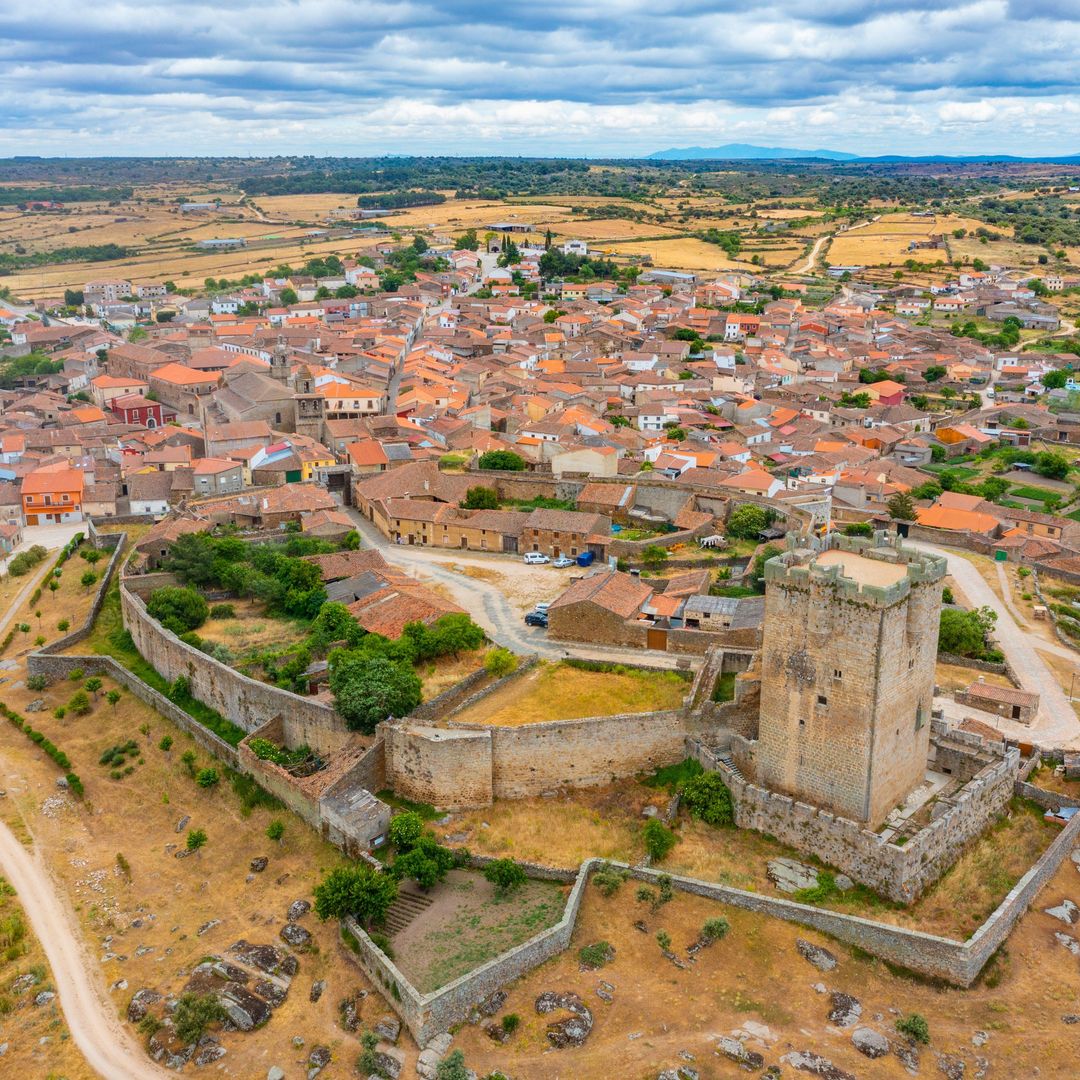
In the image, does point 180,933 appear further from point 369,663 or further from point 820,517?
point 820,517

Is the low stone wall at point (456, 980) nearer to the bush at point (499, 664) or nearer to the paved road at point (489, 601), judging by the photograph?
the bush at point (499, 664)

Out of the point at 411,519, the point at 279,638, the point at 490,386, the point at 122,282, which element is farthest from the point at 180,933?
the point at 122,282

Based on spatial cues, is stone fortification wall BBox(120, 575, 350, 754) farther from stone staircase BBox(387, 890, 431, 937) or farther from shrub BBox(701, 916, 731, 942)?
shrub BBox(701, 916, 731, 942)

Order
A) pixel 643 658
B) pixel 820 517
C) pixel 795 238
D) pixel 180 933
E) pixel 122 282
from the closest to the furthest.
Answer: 1. pixel 180 933
2. pixel 643 658
3. pixel 820 517
4. pixel 122 282
5. pixel 795 238

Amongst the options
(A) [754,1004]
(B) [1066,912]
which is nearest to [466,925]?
(A) [754,1004]

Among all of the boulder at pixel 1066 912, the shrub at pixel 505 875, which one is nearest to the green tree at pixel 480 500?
the shrub at pixel 505 875

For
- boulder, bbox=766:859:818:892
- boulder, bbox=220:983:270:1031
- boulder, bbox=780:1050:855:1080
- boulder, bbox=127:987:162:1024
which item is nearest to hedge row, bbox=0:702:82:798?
boulder, bbox=127:987:162:1024
